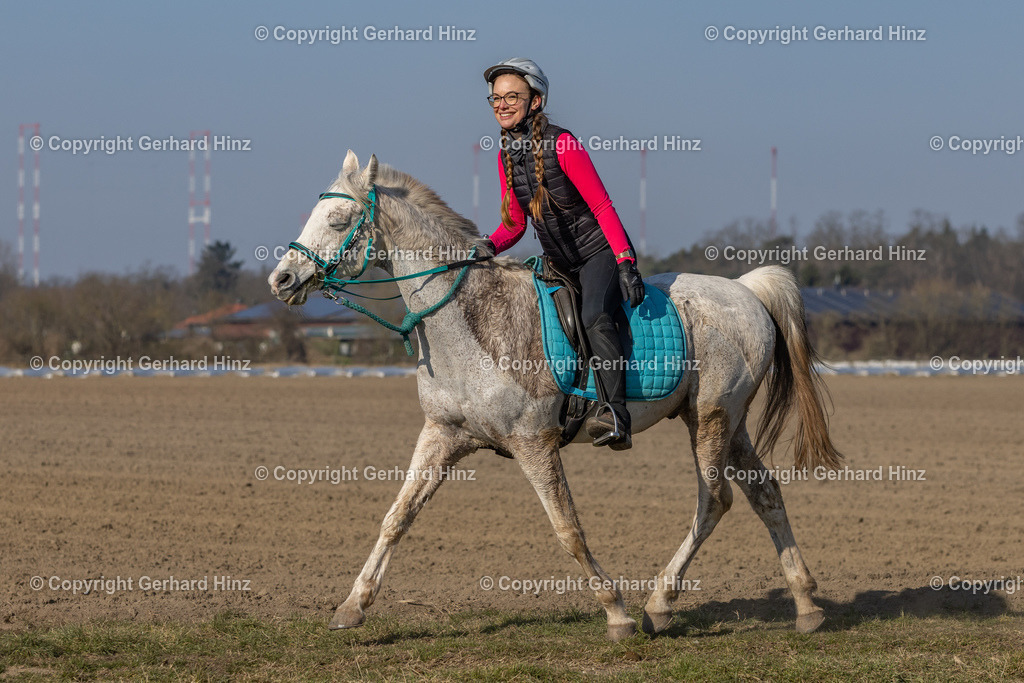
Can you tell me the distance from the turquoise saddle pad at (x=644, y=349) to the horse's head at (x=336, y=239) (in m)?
1.01

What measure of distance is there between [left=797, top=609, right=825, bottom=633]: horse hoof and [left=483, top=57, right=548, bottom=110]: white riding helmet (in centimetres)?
332

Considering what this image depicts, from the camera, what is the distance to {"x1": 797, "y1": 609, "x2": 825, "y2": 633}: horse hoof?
18.8 ft

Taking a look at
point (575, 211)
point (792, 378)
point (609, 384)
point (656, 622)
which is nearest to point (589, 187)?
point (575, 211)

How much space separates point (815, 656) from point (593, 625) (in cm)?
136

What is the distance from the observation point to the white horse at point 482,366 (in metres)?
5.04

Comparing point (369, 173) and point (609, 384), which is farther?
point (609, 384)

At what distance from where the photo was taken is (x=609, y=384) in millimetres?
5230

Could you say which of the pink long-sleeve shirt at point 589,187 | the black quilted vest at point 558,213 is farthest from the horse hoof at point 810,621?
the black quilted vest at point 558,213

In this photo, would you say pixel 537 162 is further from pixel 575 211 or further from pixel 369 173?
pixel 369 173

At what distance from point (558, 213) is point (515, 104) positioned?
0.63 metres

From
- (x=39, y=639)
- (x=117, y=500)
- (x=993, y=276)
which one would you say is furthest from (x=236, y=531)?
(x=993, y=276)

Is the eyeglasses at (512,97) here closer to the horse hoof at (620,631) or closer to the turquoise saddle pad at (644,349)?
the turquoise saddle pad at (644,349)

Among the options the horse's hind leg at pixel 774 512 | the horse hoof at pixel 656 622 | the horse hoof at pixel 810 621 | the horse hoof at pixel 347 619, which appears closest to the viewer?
the horse hoof at pixel 347 619

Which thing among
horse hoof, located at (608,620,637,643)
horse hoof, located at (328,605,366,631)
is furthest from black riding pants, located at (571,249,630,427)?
horse hoof, located at (328,605,366,631)
